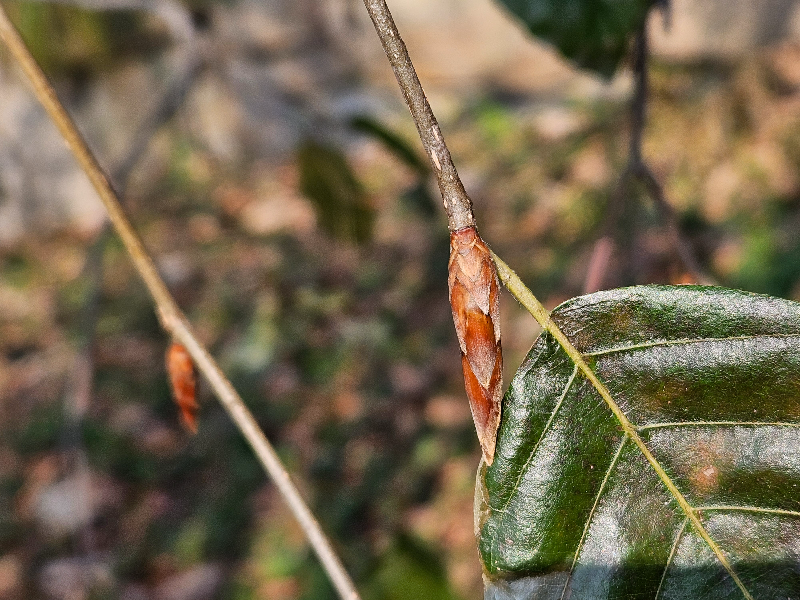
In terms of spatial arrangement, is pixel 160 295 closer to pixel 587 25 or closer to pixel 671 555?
pixel 671 555

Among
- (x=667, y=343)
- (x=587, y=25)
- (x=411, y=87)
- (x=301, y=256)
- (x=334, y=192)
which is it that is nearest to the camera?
(x=411, y=87)

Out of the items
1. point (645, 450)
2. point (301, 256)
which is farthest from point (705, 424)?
point (301, 256)

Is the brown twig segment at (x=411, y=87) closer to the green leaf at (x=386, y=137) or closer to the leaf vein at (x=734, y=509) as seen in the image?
the leaf vein at (x=734, y=509)

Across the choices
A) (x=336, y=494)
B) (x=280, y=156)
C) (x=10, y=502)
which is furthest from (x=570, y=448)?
(x=280, y=156)

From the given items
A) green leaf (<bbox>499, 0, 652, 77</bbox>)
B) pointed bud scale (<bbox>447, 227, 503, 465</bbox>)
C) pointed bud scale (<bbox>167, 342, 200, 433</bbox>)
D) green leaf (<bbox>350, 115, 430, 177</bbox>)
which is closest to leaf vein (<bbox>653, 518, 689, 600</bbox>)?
pointed bud scale (<bbox>447, 227, 503, 465</bbox>)

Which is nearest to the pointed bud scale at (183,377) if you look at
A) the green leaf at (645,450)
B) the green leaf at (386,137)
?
the green leaf at (645,450)

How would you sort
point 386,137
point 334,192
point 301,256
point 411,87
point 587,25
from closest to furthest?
point 411,87 < point 587,25 < point 386,137 < point 334,192 < point 301,256
